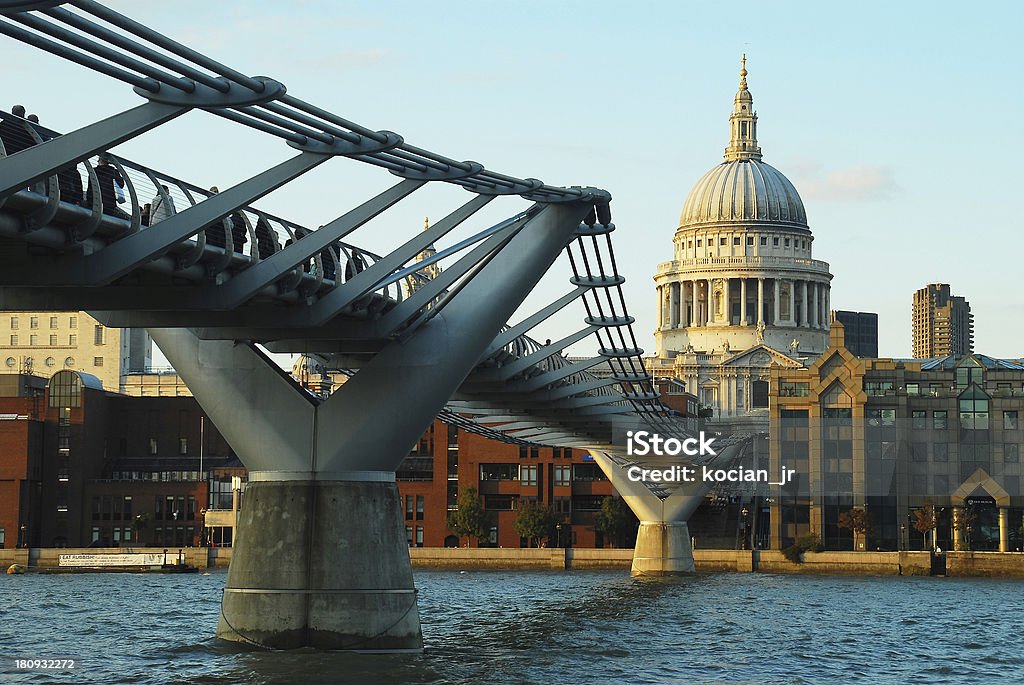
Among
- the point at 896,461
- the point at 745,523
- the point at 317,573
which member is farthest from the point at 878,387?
the point at 317,573

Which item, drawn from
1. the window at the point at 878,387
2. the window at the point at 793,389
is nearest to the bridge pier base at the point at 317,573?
the window at the point at 878,387

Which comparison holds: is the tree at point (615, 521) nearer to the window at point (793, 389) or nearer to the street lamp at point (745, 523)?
the street lamp at point (745, 523)

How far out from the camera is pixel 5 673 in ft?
145

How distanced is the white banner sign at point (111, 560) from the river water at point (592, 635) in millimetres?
21347

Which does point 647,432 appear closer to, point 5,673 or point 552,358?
point 552,358

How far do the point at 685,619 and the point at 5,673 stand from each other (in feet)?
95.2

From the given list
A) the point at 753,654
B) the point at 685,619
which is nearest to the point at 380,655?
the point at 753,654

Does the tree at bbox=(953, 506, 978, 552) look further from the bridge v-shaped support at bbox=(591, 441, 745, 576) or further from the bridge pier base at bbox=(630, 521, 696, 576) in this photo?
the bridge pier base at bbox=(630, 521, 696, 576)

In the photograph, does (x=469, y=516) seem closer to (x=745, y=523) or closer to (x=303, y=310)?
(x=745, y=523)

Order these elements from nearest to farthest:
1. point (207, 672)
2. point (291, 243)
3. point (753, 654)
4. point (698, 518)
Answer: point (291, 243), point (207, 672), point (753, 654), point (698, 518)

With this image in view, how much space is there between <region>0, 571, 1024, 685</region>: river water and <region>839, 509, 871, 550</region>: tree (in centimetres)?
1593

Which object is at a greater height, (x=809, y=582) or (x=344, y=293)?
(x=344, y=293)

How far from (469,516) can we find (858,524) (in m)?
28.4

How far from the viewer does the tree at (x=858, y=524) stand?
113 meters
